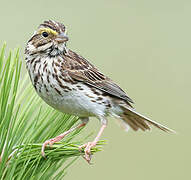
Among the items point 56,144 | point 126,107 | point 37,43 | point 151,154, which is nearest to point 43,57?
point 37,43

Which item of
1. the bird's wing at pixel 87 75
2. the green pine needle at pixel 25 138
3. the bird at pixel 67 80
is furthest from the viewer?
the bird's wing at pixel 87 75

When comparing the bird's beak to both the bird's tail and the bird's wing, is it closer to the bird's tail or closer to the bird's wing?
the bird's wing

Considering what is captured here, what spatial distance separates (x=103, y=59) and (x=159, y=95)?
0.96 meters

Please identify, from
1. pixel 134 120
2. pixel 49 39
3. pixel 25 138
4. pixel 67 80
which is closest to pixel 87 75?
pixel 67 80

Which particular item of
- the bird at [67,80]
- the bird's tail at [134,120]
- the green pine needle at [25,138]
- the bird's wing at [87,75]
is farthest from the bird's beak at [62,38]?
Result: the green pine needle at [25,138]

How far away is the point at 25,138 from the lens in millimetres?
3320

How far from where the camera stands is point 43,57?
15.5 feet

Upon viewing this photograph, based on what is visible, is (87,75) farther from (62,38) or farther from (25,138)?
(25,138)

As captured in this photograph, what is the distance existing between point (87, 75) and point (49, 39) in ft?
1.55

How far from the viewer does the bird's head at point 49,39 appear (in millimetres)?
4570

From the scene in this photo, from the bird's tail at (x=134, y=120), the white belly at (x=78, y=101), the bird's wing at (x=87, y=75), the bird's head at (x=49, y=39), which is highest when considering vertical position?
the bird's head at (x=49, y=39)

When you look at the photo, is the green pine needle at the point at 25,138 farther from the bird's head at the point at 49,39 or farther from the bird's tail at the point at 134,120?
the bird's tail at the point at 134,120

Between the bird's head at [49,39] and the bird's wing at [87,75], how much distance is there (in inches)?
5.6

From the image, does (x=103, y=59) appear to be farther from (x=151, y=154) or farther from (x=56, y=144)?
(x=56, y=144)
